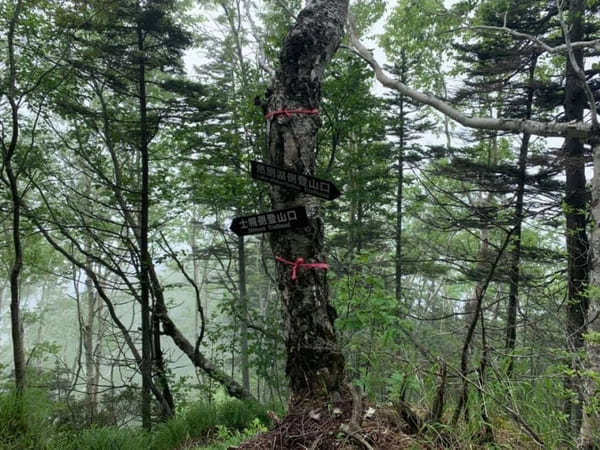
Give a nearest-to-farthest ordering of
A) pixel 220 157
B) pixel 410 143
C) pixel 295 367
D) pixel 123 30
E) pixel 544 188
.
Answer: pixel 295 367 → pixel 123 30 → pixel 220 157 → pixel 544 188 → pixel 410 143

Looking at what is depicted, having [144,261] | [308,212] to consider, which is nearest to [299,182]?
[308,212]

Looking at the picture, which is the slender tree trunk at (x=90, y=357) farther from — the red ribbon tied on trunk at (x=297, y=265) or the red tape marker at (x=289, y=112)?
the red tape marker at (x=289, y=112)

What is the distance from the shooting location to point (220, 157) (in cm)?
669

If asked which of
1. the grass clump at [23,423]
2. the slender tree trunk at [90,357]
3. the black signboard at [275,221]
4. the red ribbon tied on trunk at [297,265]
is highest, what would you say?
the black signboard at [275,221]

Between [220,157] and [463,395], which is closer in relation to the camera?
[463,395]

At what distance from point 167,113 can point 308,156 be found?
4842 mm

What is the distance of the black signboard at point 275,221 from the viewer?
202cm

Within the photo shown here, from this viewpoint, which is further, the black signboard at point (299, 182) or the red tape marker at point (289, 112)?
the red tape marker at point (289, 112)

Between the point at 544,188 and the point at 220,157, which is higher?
the point at 220,157

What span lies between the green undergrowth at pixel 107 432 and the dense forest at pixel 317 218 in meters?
0.03

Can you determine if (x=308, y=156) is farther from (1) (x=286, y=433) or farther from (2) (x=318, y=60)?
(1) (x=286, y=433)

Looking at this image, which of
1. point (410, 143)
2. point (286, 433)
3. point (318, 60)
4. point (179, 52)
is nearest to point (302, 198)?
point (318, 60)

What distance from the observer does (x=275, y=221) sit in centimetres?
204

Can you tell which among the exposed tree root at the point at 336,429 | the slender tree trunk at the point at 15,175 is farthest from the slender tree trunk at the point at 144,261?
the exposed tree root at the point at 336,429
